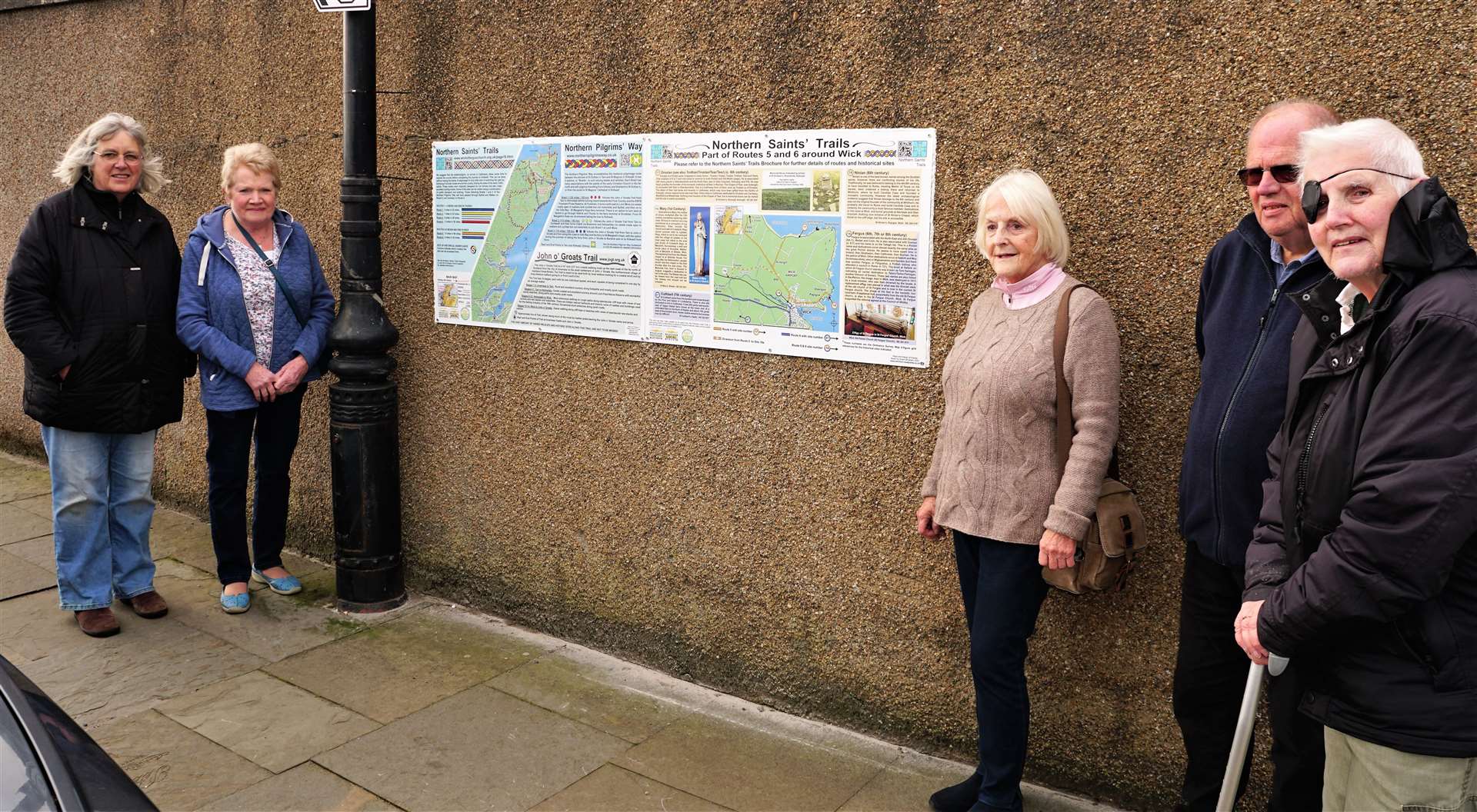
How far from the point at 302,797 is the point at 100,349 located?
7.46 feet

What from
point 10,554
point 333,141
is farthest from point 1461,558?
point 10,554

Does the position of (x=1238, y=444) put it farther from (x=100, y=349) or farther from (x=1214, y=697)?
(x=100, y=349)

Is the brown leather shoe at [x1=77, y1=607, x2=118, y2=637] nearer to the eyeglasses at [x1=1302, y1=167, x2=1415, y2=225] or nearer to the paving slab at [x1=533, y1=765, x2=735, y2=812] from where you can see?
the paving slab at [x1=533, y1=765, x2=735, y2=812]

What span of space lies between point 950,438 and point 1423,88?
1.46 meters

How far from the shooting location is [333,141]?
5441 mm

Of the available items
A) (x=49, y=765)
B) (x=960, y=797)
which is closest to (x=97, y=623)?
(x=49, y=765)

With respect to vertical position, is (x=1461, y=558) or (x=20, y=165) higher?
(x=20, y=165)

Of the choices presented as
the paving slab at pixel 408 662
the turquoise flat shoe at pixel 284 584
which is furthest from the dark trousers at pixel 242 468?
the paving slab at pixel 408 662

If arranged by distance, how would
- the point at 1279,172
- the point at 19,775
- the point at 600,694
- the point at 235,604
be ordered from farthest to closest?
the point at 235,604 < the point at 600,694 < the point at 1279,172 < the point at 19,775

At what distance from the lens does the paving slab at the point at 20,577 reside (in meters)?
5.31

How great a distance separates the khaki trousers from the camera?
6.63 feet

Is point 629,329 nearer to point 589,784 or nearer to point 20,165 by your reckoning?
point 589,784

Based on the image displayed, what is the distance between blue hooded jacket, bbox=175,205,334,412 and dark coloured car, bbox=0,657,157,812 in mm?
2765

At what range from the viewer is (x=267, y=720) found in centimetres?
398
